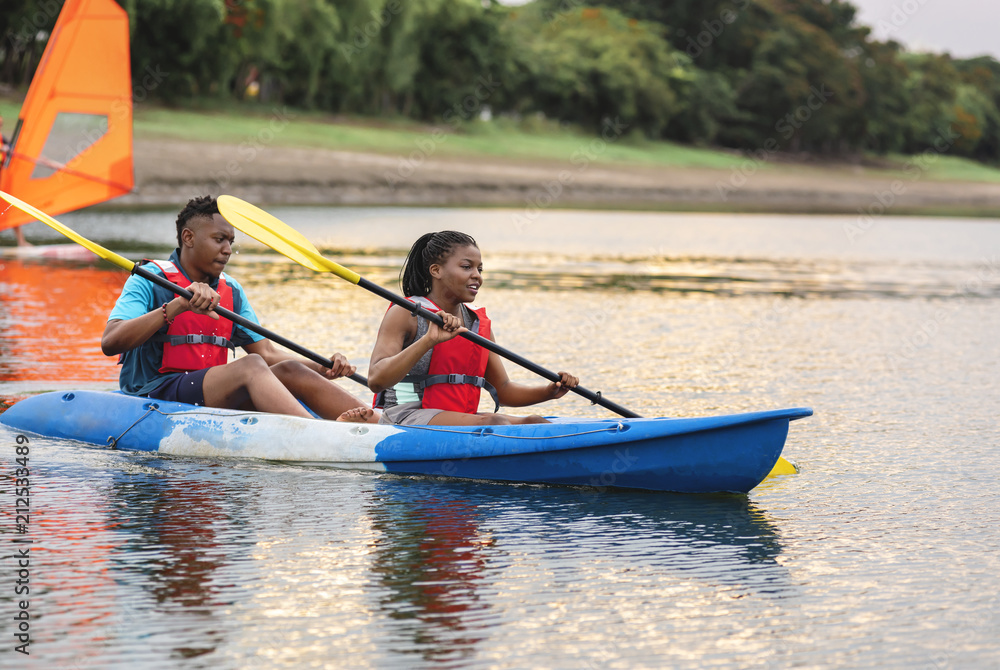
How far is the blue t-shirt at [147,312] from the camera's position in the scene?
579cm

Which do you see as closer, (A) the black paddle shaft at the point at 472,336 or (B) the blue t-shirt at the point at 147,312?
(A) the black paddle shaft at the point at 472,336

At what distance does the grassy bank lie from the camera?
1236 inches

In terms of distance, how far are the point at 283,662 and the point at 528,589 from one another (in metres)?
0.97

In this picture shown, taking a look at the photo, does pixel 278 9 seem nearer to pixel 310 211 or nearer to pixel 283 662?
pixel 310 211

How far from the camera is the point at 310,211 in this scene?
85.8 feet

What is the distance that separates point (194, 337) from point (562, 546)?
2.14m

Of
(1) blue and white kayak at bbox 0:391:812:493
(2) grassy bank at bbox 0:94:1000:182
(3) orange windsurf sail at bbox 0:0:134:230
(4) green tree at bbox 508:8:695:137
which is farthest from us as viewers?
(4) green tree at bbox 508:8:695:137

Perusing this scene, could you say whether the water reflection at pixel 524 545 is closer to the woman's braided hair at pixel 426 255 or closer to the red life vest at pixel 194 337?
the woman's braided hair at pixel 426 255

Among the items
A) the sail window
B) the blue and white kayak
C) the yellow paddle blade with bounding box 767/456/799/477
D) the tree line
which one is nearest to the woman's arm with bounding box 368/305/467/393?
the blue and white kayak

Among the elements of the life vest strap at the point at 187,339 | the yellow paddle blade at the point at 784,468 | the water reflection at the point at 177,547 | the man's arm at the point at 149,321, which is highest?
the man's arm at the point at 149,321

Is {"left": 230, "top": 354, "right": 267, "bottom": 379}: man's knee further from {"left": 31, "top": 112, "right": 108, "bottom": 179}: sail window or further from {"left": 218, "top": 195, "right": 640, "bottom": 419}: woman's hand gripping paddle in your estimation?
{"left": 31, "top": 112, "right": 108, "bottom": 179}: sail window

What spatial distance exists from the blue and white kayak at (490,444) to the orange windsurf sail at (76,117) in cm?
843

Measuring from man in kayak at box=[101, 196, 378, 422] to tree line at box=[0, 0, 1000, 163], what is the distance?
1017 inches

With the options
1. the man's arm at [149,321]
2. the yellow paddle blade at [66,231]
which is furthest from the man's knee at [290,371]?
the yellow paddle blade at [66,231]
